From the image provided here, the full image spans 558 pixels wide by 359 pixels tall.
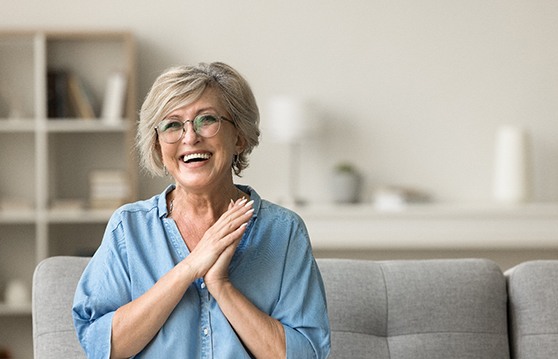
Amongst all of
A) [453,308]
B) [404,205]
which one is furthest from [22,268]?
[453,308]

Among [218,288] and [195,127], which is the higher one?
[195,127]

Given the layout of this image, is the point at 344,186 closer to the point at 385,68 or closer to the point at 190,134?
the point at 385,68

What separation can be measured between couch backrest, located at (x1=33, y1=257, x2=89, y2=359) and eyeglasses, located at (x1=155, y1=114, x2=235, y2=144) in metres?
0.60

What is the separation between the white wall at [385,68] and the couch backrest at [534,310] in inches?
131

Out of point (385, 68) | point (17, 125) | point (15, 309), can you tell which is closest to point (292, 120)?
point (385, 68)

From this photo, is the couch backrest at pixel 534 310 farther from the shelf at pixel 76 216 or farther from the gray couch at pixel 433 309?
the shelf at pixel 76 216

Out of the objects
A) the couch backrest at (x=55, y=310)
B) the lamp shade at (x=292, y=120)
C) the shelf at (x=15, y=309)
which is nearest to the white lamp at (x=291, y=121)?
the lamp shade at (x=292, y=120)

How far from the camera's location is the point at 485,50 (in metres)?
5.96

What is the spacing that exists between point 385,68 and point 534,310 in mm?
3520

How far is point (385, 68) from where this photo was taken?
19.4 feet

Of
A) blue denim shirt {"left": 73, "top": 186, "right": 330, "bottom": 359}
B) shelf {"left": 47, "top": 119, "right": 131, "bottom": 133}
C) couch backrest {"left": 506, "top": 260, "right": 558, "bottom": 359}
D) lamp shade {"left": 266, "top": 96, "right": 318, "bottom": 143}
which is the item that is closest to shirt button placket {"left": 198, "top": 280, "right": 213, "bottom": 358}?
blue denim shirt {"left": 73, "top": 186, "right": 330, "bottom": 359}

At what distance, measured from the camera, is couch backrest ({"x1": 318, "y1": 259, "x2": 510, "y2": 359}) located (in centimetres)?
251

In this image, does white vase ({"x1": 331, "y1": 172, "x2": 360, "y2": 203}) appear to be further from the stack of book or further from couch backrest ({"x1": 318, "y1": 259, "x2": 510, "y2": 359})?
couch backrest ({"x1": 318, "y1": 259, "x2": 510, "y2": 359})

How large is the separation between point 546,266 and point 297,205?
3.07 metres
